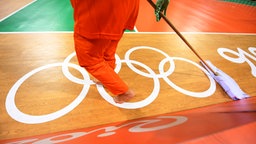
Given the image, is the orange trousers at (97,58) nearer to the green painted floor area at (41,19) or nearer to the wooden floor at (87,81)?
the wooden floor at (87,81)

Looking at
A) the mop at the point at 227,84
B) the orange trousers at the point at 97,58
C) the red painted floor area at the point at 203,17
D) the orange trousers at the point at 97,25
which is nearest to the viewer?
the orange trousers at the point at 97,25

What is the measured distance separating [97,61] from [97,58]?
22 mm

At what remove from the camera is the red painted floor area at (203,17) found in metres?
3.01

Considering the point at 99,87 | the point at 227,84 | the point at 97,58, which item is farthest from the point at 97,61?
the point at 227,84

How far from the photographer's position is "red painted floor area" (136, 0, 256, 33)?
3012 mm

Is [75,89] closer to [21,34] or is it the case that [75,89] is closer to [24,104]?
[24,104]

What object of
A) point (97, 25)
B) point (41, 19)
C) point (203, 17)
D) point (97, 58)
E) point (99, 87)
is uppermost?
point (203, 17)

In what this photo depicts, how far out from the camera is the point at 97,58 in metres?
1.18

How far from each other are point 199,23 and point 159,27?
0.97 m

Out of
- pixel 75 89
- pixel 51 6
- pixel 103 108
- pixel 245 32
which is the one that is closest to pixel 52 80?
pixel 75 89

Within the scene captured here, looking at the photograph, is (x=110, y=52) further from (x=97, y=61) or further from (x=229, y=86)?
(x=229, y=86)

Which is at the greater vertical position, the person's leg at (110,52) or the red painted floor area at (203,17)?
the red painted floor area at (203,17)

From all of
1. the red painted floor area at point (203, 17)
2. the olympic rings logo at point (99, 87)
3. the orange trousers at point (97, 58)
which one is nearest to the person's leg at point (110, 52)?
the orange trousers at point (97, 58)

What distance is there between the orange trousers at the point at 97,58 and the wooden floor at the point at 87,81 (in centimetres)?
29
